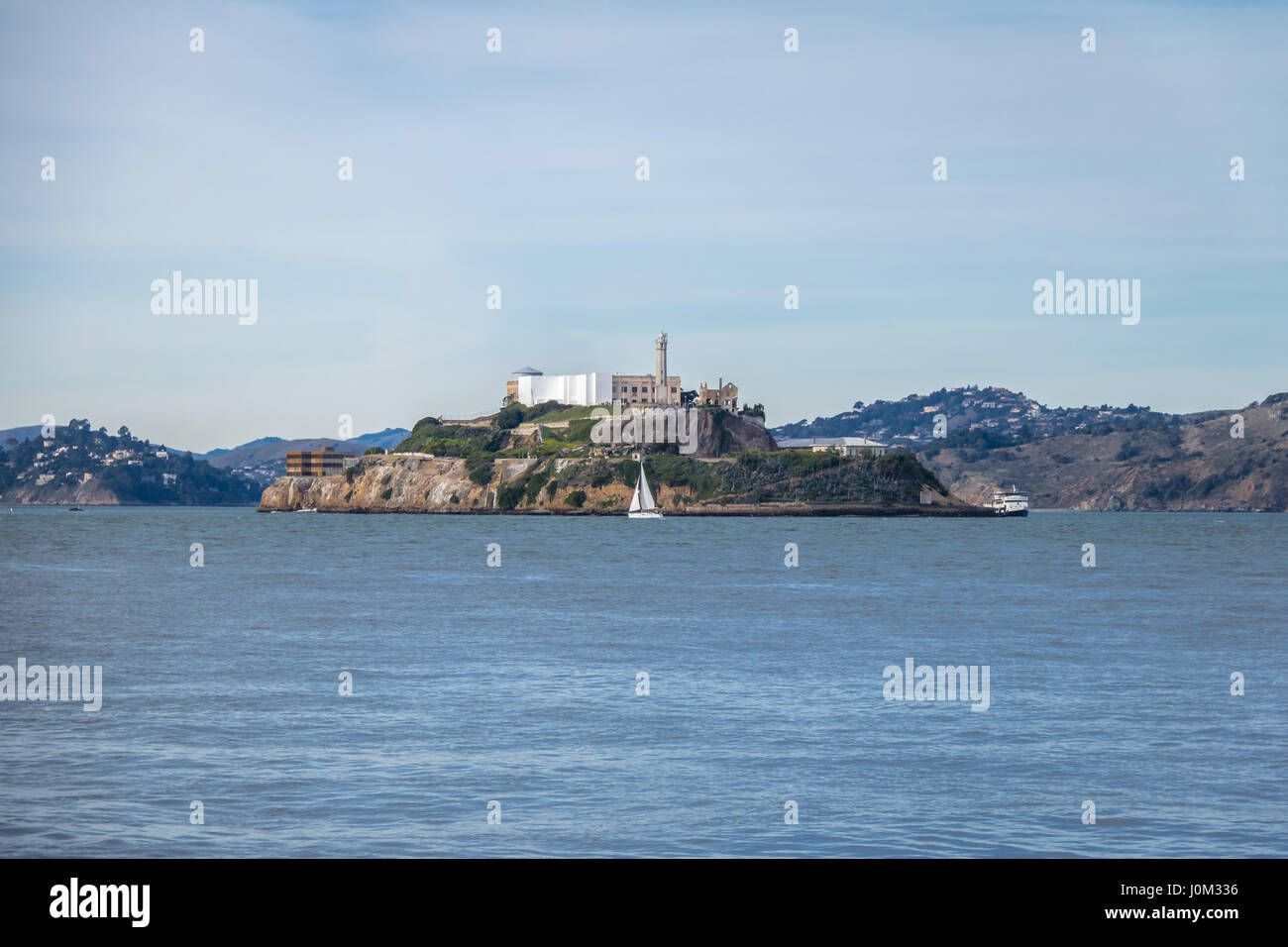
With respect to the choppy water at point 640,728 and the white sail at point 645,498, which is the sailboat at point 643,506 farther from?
the choppy water at point 640,728

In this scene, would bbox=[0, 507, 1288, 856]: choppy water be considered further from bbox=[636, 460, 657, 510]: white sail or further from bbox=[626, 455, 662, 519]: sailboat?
bbox=[636, 460, 657, 510]: white sail

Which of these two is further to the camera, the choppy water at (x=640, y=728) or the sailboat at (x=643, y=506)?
the sailboat at (x=643, y=506)

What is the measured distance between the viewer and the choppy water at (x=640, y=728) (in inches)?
564

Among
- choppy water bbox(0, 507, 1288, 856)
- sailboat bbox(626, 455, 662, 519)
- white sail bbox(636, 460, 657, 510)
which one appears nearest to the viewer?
choppy water bbox(0, 507, 1288, 856)

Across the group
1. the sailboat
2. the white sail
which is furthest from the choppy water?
the white sail

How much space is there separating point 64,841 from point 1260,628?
35.6m

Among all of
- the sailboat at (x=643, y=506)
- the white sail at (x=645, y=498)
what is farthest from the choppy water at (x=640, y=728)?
the white sail at (x=645, y=498)

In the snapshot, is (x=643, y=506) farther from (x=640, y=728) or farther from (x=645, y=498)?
(x=640, y=728)

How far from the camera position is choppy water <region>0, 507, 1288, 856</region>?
14.3 metres

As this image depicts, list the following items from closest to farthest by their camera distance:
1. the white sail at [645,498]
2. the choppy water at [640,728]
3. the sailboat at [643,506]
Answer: the choppy water at [640,728] < the sailboat at [643,506] < the white sail at [645,498]

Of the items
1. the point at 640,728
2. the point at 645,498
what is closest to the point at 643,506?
the point at 645,498
